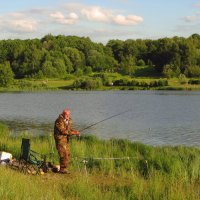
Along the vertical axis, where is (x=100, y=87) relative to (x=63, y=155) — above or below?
below

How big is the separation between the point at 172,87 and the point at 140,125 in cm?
6058

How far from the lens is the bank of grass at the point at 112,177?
8008 millimetres

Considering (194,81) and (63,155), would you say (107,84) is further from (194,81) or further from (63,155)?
(63,155)

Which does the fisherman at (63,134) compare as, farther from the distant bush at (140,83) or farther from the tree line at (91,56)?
the tree line at (91,56)

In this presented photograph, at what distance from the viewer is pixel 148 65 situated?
12262 centimetres

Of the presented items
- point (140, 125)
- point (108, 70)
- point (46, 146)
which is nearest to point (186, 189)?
point (46, 146)

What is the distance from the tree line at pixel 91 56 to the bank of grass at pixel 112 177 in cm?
8597

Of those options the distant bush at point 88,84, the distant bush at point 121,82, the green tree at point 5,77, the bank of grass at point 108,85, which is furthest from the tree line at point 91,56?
the distant bush at point 88,84

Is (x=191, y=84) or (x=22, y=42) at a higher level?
(x=22, y=42)

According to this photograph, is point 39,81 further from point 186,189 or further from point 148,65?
point 186,189

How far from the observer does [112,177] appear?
37.7 feet

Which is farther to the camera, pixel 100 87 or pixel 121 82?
pixel 121 82

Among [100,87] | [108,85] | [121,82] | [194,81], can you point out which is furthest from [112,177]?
[108,85]

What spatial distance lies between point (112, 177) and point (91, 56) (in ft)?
382
